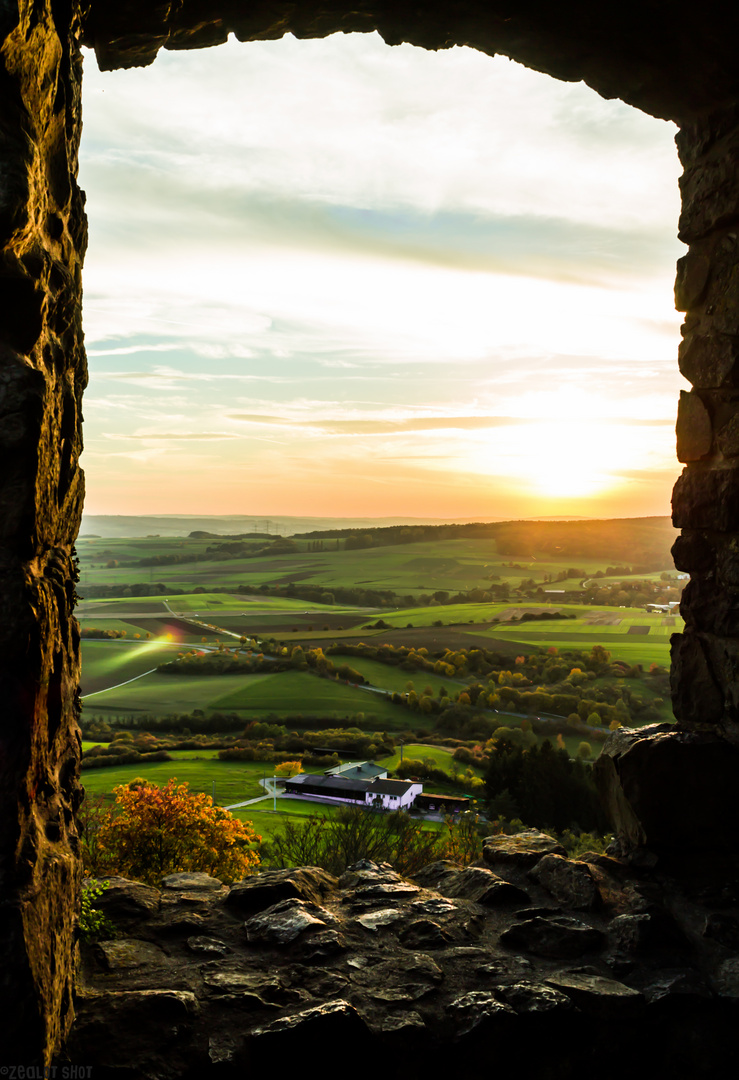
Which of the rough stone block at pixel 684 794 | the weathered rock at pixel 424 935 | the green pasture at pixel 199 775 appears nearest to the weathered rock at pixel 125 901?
the weathered rock at pixel 424 935

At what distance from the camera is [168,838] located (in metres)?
7.05

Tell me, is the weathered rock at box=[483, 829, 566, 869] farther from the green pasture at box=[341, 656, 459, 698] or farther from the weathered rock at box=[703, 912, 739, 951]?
the green pasture at box=[341, 656, 459, 698]

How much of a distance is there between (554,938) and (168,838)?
4.62 meters

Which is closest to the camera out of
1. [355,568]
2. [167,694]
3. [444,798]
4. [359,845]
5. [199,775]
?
[359,845]

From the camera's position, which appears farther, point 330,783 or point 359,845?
point 330,783

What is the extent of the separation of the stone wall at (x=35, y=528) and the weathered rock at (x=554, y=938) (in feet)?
6.88

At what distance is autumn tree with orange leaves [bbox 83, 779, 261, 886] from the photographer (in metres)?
6.80

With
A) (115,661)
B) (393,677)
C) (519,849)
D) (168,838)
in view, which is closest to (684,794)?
(519,849)

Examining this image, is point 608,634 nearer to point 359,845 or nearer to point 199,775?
point 199,775

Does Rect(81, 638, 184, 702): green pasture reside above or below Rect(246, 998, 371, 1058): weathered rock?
below

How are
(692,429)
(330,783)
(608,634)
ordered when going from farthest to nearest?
1. (608,634)
2. (330,783)
3. (692,429)

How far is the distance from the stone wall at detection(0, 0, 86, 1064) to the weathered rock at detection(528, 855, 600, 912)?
2543mm

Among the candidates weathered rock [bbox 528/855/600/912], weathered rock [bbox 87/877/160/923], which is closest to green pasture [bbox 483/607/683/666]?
weathered rock [bbox 528/855/600/912]

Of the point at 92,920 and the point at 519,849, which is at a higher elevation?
the point at 92,920
